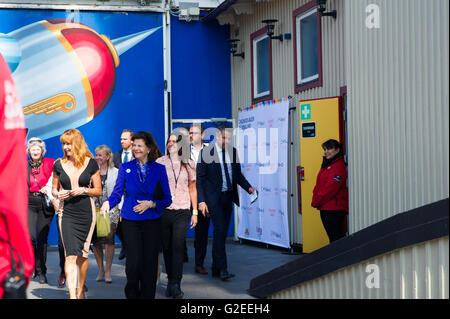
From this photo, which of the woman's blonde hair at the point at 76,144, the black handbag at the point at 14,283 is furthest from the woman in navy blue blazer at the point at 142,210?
the black handbag at the point at 14,283

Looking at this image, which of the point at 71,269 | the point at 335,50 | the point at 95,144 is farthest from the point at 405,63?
the point at 95,144

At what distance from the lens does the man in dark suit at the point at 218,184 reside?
29.5ft

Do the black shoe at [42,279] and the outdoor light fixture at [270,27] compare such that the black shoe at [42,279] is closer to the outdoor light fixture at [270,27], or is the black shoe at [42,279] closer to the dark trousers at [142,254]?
the dark trousers at [142,254]

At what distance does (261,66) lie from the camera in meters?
13.3

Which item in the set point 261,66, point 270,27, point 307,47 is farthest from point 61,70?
point 307,47

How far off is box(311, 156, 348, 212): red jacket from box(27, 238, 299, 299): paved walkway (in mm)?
1369

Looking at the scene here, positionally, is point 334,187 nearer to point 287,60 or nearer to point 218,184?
point 218,184

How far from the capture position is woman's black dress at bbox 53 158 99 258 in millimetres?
7086

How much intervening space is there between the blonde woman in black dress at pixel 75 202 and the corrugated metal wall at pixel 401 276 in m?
2.83

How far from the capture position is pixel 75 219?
281 inches

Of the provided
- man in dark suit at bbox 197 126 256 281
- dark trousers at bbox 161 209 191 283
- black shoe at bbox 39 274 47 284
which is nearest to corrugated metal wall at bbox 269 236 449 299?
dark trousers at bbox 161 209 191 283

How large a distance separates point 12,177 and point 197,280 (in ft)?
22.4

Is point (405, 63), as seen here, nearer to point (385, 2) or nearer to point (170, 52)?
point (385, 2)
